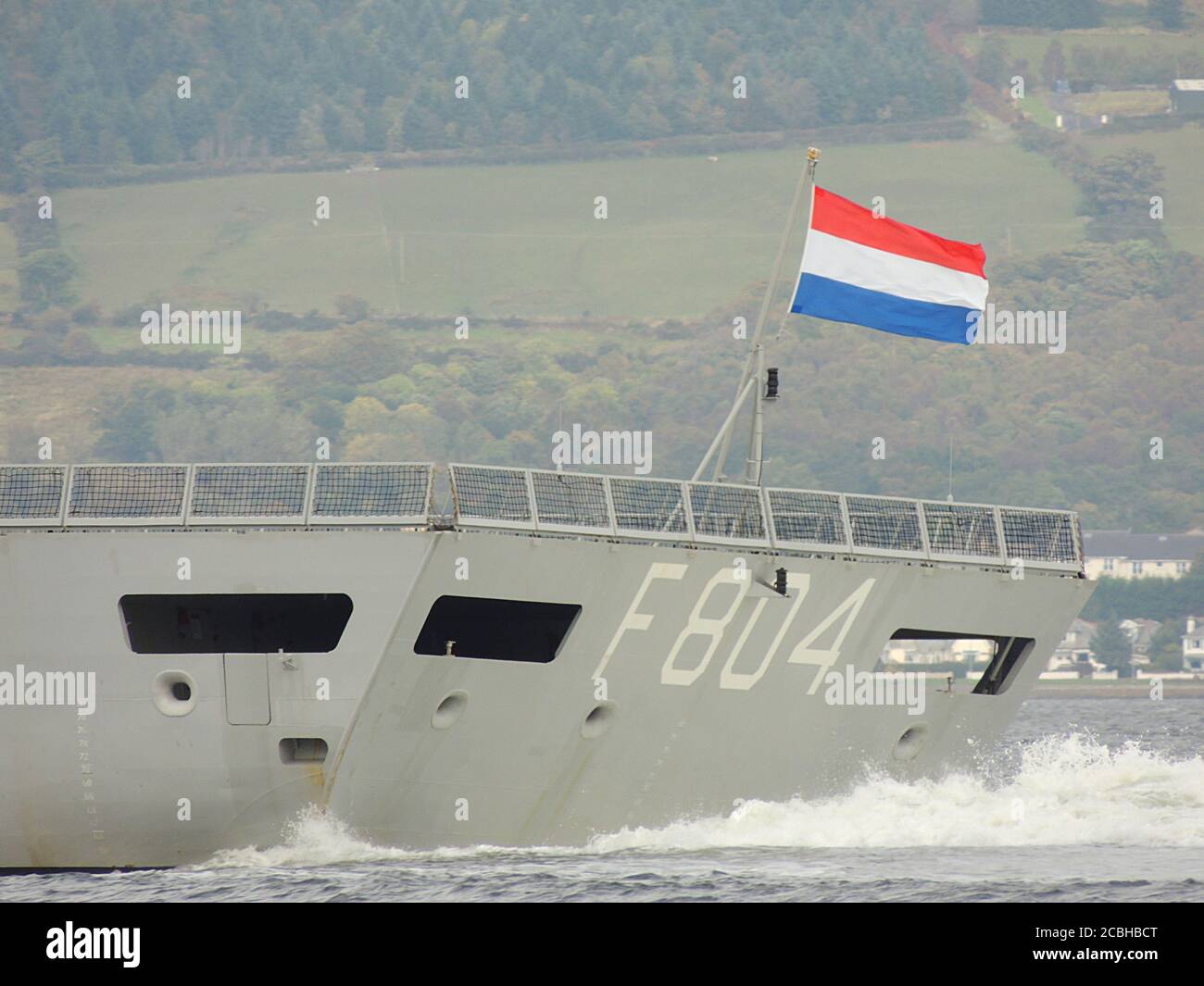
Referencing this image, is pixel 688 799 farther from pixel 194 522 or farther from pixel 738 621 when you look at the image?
pixel 194 522

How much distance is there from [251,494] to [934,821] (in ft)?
38.3

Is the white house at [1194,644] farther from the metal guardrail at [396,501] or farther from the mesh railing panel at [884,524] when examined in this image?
the metal guardrail at [396,501]

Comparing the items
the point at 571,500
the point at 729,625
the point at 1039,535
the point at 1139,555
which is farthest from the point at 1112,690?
the point at 571,500

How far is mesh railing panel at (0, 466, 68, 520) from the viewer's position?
91.7 feet

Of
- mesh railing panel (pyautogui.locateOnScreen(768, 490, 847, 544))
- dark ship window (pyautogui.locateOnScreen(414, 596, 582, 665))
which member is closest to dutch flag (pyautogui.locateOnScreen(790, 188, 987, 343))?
mesh railing panel (pyautogui.locateOnScreen(768, 490, 847, 544))

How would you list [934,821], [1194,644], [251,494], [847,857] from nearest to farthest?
[251,494]
[847,857]
[934,821]
[1194,644]

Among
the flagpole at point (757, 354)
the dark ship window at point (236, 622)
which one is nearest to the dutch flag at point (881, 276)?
the flagpole at point (757, 354)

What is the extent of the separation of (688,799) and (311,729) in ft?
19.3

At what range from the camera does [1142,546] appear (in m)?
172

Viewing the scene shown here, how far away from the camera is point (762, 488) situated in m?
30.7

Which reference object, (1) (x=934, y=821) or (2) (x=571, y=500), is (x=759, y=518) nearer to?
(2) (x=571, y=500)
